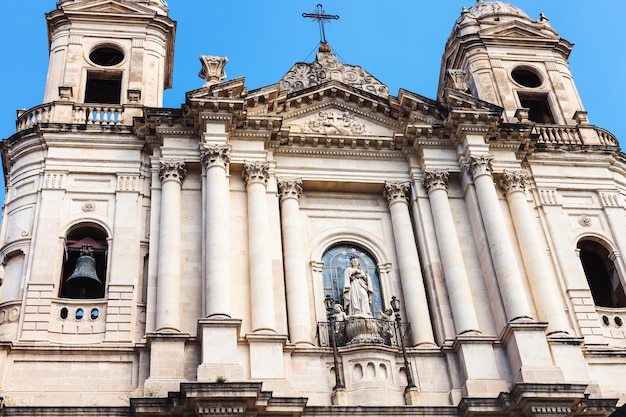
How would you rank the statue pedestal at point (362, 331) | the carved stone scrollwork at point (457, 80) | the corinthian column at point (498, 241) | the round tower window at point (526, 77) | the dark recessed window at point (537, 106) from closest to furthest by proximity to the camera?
the statue pedestal at point (362, 331)
the corinthian column at point (498, 241)
the carved stone scrollwork at point (457, 80)
the dark recessed window at point (537, 106)
the round tower window at point (526, 77)

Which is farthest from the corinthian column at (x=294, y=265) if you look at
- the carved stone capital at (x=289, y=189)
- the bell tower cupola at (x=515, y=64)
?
the bell tower cupola at (x=515, y=64)


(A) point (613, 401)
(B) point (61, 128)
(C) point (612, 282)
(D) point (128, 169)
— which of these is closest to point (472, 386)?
(A) point (613, 401)

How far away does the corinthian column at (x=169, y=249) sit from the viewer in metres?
17.4

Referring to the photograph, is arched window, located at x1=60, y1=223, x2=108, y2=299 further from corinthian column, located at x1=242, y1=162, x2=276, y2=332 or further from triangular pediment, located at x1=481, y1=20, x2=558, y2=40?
triangular pediment, located at x1=481, y1=20, x2=558, y2=40

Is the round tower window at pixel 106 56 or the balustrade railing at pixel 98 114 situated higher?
the round tower window at pixel 106 56

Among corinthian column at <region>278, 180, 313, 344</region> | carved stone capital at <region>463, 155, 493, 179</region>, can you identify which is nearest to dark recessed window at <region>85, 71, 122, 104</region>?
corinthian column at <region>278, 180, 313, 344</region>

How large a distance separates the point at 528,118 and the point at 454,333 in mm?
8315

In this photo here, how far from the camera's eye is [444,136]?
21.7m

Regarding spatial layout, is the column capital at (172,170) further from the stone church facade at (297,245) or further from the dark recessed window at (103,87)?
the dark recessed window at (103,87)

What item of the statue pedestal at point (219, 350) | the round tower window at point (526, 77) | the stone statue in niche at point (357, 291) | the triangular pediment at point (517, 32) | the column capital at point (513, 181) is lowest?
the statue pedestal at point (219, 350)

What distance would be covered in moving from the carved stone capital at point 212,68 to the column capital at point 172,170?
2.71 m

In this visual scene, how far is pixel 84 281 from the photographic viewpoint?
18703mm

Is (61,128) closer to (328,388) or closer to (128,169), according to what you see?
(128,169)

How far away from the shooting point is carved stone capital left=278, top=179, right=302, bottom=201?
20522mm
